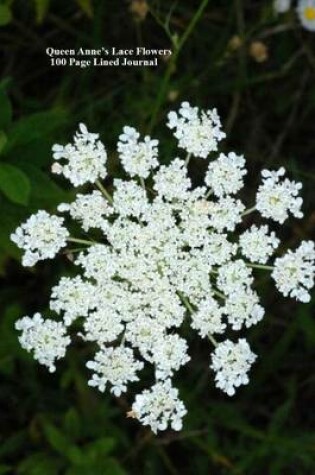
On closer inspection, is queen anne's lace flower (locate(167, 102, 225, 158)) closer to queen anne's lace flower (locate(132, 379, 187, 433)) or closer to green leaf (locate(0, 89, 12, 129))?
green leaf (locate(0, 89, 12, 129))

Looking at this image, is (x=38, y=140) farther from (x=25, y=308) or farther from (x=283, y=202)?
(x=25, y=308)

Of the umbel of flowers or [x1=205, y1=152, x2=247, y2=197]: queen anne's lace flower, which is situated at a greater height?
[x1=205, y1=152, x2=247, y2=197]: queen anne's lace flower

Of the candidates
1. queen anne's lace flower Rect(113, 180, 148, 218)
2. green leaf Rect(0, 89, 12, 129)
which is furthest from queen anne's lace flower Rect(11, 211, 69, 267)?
green leaf Rect(0, 89, 12, 129)

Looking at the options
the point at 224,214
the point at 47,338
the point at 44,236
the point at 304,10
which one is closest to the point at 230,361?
the point at 224,214

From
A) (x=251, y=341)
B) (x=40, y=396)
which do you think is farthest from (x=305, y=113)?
(x=40, y=396)

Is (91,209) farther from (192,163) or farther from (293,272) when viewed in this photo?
(192,163)

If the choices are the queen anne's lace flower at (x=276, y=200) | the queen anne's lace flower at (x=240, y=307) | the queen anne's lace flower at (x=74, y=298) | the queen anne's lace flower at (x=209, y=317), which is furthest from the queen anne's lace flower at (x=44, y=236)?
the queen anne's lace flower at (x=276, y=200)
